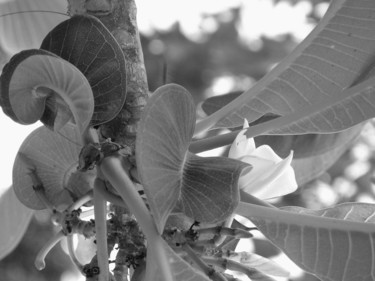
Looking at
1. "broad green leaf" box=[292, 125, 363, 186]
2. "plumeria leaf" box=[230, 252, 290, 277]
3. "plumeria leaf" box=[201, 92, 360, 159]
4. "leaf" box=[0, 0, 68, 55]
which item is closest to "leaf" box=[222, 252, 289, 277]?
"plumeria leaf" box=[230, 252, 290, 277]

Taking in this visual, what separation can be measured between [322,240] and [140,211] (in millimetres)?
164

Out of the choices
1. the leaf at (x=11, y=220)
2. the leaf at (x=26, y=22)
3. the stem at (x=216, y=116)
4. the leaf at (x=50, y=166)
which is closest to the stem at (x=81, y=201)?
the leaf at (x=50, y=166)

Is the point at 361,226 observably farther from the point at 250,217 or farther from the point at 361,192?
the point at 361,192

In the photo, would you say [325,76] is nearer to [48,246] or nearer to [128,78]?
[128,78]

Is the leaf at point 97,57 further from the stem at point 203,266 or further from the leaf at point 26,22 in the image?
the leaf at point 26,22

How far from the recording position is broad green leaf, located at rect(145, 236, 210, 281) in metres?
0.52

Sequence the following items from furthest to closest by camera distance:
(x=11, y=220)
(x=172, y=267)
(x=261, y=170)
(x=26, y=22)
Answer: (x=26, y=22), (x=11, y=220), (x=261, y=170), (x=172, y=267)

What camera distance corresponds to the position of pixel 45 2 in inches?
39.9

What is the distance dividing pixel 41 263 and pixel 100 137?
0.16m

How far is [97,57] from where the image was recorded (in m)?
0.60

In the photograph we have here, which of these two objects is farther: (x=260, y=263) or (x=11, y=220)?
(x=11, y=220)

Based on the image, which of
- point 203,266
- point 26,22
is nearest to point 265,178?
point 203,266

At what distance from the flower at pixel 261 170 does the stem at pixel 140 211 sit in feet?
0.41

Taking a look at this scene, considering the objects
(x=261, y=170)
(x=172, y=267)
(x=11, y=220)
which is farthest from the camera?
(x=11, y=220)
